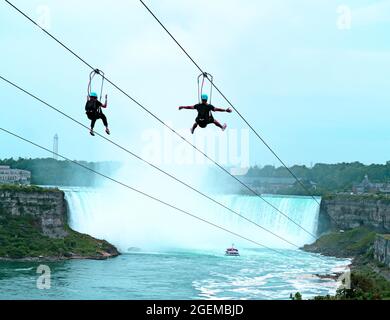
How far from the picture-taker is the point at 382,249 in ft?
127

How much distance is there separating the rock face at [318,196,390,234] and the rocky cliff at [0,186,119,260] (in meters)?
18.2

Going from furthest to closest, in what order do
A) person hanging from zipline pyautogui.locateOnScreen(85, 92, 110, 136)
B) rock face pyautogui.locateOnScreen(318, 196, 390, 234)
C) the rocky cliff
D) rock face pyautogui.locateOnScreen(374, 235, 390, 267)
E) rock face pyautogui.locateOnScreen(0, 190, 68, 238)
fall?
rock face pyautogui.locateOnScreen(318, 196, 390, 234)
rock face pyautogui.locateOnScreen(0, 190, 68, 238)
the rocky cliff
rock face pyautogui.locateOnScreen(374, 235, 390, 267)
person hanging from zipline pyautogui.locateOnScreen(85, 92, 110, 136)

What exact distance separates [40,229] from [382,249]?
846 inches

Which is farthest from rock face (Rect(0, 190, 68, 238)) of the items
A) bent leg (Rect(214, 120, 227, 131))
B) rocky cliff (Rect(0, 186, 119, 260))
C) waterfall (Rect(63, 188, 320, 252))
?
bent leg (Rect(214, 120, 227, 131))

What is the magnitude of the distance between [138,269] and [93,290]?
27.3ft

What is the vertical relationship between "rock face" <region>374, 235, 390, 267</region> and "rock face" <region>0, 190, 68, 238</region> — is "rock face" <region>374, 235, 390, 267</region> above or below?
below

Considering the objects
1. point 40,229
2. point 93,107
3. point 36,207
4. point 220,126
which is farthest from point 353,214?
point 93,107

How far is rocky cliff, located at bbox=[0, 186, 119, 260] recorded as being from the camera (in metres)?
43.0

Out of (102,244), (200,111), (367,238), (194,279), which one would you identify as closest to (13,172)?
(102,244)

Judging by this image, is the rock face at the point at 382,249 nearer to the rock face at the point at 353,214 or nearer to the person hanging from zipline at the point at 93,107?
the rock face at the point at 353,214

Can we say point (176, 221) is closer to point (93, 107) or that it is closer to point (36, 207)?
point (36, 207)

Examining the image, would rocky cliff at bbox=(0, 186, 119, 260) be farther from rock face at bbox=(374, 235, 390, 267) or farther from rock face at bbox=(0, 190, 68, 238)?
rock face at bbox=(374, 235, 390, 267)

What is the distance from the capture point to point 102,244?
46.7 meters
